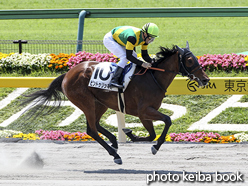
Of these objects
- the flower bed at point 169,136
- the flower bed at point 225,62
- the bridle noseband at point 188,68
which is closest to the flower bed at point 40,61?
the flower bed at point 225,62

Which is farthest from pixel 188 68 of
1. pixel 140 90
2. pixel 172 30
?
pixel 172 30

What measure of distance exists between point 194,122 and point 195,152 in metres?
1.79

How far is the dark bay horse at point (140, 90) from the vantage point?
5164 mm

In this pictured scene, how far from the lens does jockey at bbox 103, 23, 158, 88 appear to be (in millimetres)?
5191

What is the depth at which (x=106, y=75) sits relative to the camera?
218 inches

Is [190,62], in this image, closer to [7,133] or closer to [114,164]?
[114,164]

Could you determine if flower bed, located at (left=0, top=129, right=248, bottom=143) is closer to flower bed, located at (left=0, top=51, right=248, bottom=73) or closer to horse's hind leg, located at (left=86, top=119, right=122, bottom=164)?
horse's hind leg, located at (left=86, top=119, right=122, bottom=164)

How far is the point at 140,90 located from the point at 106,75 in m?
0.51

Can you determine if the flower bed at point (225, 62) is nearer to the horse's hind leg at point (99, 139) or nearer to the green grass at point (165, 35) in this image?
the green grass at point (165, 35)

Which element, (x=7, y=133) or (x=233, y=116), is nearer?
(x=7, y=133)

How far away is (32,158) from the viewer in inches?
222

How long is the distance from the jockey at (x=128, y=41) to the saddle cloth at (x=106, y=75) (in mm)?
82

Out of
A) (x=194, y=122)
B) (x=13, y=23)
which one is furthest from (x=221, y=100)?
(x=13, y=23)

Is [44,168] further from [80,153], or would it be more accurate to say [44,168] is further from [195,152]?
[195,152]
